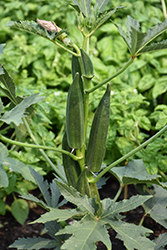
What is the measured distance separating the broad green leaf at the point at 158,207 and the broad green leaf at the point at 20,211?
0.87 m

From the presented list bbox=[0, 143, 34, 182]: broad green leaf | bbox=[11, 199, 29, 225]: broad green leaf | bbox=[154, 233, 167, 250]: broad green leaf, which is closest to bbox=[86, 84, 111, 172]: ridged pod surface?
bbox=[0, 143, 34, 182]: broad green leaf

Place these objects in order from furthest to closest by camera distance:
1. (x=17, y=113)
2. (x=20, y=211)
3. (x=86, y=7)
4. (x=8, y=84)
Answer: (x=20, y=211) < (x=8, y=84) < (x=86, y=7) < (x=17, y=113)

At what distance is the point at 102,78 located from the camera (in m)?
2.56

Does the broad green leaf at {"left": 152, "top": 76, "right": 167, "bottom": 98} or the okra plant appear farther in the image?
the broad green leaf at {"left": 152, "top": 76, "right": 167, "bottom": 98}

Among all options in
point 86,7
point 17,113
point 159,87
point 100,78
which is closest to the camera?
point 17,113

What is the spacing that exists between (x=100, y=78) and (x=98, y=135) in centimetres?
146

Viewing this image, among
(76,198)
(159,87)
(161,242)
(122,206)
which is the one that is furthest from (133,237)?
(159,87)

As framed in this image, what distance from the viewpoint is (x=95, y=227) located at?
101 centimetres

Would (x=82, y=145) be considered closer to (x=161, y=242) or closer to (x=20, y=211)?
(x=161, y=242)

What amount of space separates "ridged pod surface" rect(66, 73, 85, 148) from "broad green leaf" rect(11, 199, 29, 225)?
0.95 meters

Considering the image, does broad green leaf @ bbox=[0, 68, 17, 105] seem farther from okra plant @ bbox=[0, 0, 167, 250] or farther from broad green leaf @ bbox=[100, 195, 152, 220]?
broad green leaf @ bbox=[100, 195, 152, 220]

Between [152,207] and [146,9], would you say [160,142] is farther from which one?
[146,9]

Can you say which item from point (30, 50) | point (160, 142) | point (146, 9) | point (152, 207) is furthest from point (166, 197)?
point (146, 9)

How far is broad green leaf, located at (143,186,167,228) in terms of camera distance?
1.34 metres
